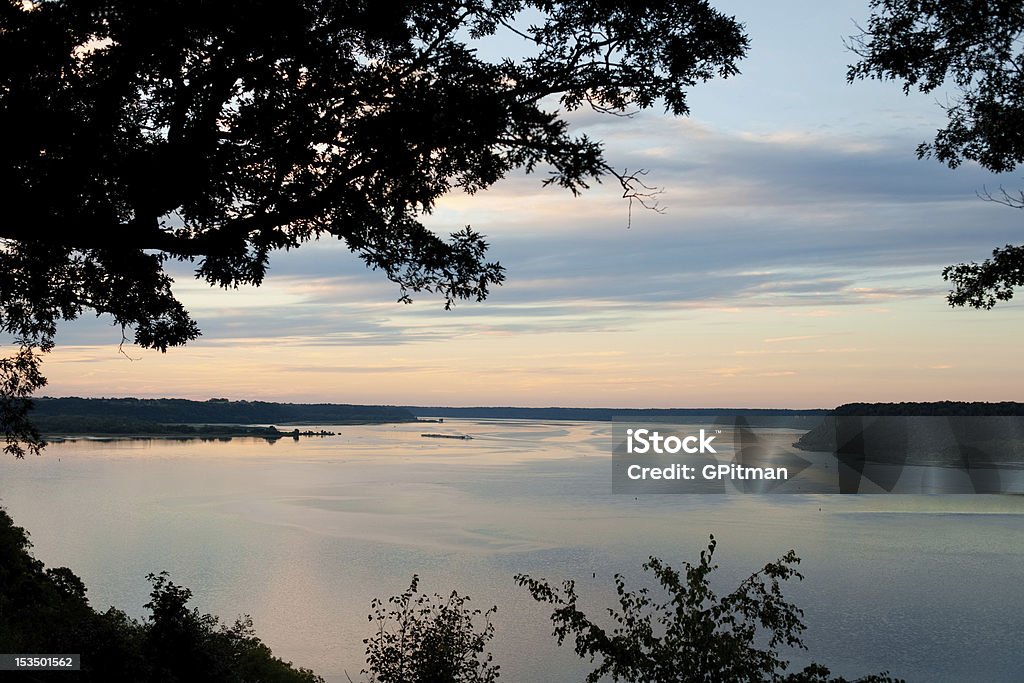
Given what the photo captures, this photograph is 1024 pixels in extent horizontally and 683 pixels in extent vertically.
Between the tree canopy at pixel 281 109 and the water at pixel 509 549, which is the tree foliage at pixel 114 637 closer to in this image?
the tree canopy at pixel 281 109

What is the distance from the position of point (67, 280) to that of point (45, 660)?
7.00m

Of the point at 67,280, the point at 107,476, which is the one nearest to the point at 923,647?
the point at 67,280

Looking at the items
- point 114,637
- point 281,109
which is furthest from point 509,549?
point 281,109

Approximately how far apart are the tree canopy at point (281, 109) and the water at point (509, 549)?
26475 mm

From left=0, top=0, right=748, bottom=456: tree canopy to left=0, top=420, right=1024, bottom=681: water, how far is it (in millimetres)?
26475

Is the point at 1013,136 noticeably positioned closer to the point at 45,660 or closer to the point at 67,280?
the point at 67,280

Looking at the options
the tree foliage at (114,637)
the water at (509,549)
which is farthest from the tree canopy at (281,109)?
the water at (509,549)

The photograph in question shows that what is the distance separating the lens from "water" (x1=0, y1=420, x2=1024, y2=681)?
39.6 metres

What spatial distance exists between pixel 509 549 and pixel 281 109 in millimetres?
51298

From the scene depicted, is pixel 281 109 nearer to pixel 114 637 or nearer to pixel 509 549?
Result: pixel 114 637

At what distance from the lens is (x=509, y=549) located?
59.6 meters

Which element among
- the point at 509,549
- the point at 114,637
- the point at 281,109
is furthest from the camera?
the point at 509,549

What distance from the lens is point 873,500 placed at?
96750 mm

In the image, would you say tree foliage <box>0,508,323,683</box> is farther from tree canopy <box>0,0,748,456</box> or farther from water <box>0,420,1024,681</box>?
water <box>0,420,1024,681</box>
